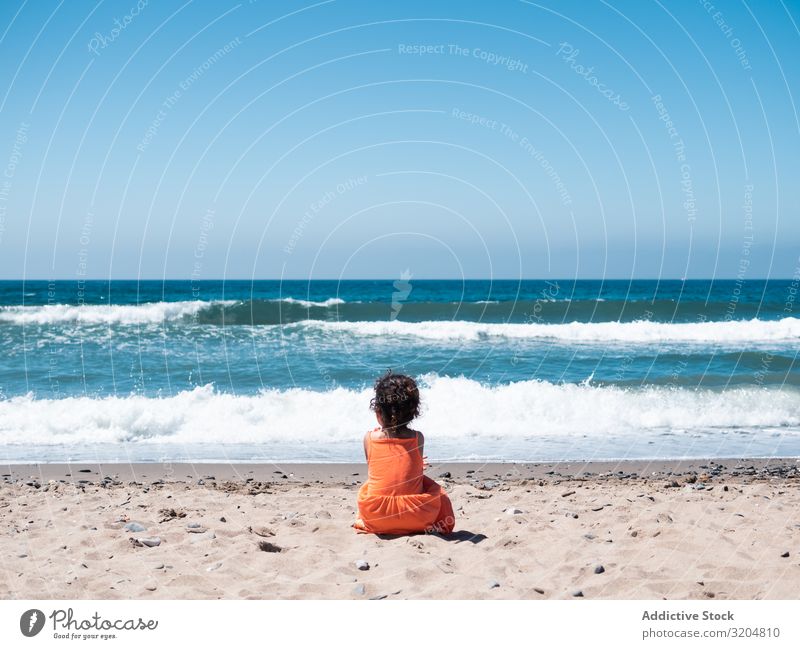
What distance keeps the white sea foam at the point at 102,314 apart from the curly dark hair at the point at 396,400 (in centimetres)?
2457

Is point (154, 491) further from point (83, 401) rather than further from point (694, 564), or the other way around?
point (83, 401)

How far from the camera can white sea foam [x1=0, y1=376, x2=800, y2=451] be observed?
11.4 meters

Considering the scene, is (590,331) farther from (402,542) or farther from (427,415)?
(402,542)

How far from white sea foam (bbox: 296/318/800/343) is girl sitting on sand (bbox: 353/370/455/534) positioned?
20009 mm

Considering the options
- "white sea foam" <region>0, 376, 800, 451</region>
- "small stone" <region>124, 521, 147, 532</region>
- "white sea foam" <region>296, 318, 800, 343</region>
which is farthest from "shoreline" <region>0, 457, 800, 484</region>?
"white sea foam" <region>296, 318, 800, 343</region>

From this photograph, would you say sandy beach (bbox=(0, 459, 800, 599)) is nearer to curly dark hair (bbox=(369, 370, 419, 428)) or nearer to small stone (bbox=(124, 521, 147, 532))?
small stone (bbox=(124, 521, 147, 532))

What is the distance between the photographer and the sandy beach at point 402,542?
4.38 meters

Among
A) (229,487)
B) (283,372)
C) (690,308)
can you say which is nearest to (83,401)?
(283,372)

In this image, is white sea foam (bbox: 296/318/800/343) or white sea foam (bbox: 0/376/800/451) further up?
white sea foam (bbox: 296/318/800/343)

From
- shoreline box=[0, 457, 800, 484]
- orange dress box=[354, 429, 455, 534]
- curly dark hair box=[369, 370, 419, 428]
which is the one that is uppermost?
curly dark hair box=[369, 370, 419, 428]

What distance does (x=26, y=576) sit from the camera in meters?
4.64
